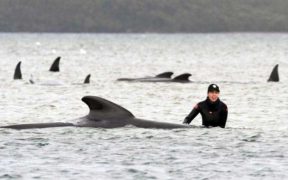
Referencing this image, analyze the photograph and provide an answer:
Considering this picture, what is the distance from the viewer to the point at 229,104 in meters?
46.4

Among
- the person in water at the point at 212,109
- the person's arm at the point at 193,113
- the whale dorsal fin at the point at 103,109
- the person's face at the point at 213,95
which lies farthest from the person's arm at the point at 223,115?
the whale dorsal fin at the point at 103,109

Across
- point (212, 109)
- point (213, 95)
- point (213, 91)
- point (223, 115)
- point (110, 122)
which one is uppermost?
point (213, 91)

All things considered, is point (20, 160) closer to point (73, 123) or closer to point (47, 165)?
point (47, 165)

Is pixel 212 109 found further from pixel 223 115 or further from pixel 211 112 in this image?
pixel 223 115

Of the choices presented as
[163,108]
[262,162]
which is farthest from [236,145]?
[163,108]

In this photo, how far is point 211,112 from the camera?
3052 cm

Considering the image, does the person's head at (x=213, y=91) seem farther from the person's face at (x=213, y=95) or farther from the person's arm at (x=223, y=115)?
the person's arm at (x=223, y=115)

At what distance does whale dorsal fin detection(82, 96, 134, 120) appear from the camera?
29.9 meters

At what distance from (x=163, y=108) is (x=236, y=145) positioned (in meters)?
14.5

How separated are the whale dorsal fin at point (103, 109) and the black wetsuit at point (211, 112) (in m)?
1.84

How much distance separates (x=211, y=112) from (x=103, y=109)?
9.50 feet

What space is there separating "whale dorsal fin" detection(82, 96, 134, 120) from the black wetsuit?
1843 mm

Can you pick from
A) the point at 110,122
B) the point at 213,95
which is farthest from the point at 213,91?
the point at 110,122

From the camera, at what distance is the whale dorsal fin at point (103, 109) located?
98.0ft
